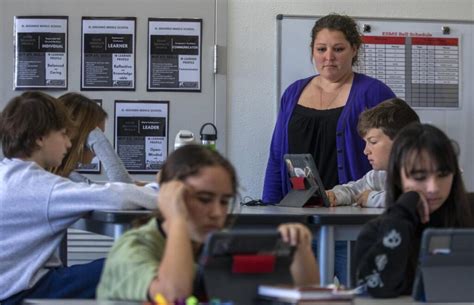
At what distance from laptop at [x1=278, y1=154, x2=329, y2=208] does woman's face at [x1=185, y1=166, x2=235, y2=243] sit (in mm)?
1541

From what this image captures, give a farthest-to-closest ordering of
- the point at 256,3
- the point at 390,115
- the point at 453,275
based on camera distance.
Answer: the point at 256,3, the point at 390,115, the point at 453,275

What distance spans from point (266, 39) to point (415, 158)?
2.47 m

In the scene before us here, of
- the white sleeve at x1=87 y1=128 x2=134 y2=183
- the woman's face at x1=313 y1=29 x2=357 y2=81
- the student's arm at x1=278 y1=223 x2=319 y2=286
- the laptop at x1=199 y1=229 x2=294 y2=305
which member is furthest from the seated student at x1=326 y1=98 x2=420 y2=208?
the laptop at x1=199 y1=229 x2=294 y2=305

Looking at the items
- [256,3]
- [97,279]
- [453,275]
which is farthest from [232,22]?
[453,275]

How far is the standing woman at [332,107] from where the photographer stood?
144 inches

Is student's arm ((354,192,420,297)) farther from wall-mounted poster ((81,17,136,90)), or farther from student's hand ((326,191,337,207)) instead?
wall-mounted poster ((81,17,136,90))

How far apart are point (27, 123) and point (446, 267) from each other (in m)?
1.47

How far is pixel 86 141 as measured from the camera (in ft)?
11.7

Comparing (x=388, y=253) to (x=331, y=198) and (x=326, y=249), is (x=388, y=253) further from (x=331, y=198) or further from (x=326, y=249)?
(x=331, y=198)

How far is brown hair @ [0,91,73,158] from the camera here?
2.61 m

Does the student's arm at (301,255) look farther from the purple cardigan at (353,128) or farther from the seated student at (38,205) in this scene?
the purple cardigan at (353,128)

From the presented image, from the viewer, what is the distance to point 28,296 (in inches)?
97.6

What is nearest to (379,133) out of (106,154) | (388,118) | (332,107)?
(388,118)

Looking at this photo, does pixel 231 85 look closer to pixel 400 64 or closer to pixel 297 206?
pixel 400 64
